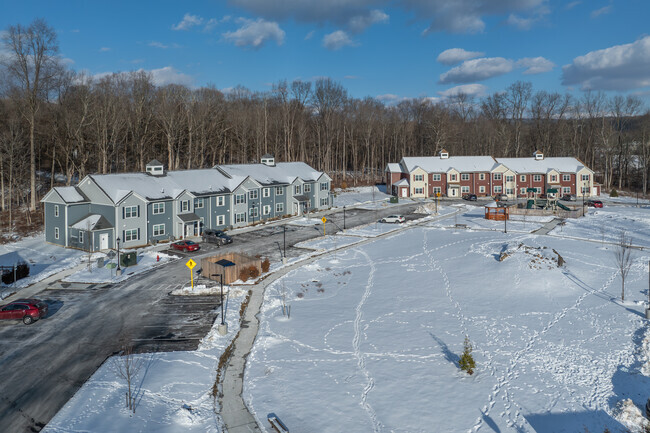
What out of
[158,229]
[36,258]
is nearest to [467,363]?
[158,229]

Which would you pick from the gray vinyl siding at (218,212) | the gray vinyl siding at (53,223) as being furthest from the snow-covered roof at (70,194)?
the gray vinyl siding at (218,212)

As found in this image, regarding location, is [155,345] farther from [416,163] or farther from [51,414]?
[416,163]

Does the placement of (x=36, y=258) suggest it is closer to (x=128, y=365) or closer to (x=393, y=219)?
(x=128, y=365)

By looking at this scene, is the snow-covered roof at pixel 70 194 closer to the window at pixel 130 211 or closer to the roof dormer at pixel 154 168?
the window at pixel 130 211

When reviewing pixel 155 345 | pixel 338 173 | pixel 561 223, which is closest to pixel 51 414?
pixel 155 345

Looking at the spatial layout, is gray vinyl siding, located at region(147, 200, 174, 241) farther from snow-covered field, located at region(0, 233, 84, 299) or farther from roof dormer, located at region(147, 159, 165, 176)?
snow-covered field, located at region(0, 233, 84, 299)

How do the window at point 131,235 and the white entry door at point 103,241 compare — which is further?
the window at point 131,235
